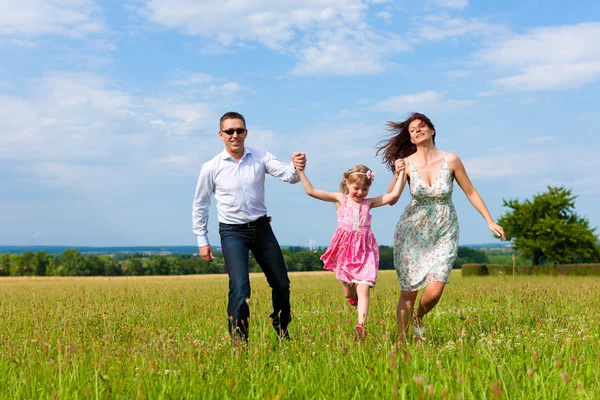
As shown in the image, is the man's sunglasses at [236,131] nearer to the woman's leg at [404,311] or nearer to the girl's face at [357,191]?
the girl's face at [357,191]

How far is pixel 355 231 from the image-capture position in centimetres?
713

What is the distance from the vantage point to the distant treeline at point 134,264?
195 feet

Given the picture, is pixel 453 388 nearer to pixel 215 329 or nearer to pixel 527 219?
pixel 215 329

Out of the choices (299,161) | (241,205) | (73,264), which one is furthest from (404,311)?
(73,264)

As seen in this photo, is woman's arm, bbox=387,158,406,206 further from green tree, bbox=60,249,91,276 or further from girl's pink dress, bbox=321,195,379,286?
green tree, bbox=60,249,91,276

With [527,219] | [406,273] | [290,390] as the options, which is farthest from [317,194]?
[527,219]

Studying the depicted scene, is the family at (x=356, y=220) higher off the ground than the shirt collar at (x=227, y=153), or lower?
lower

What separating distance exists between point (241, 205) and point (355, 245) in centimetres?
151

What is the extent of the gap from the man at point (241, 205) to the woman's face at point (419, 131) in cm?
133

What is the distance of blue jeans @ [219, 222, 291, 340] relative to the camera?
21.0 feet

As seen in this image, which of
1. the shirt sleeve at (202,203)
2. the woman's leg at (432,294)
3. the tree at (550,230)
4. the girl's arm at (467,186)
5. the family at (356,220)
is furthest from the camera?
the tree at (550,230)

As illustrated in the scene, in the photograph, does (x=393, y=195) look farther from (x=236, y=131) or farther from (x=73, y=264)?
(x=73, y=264)

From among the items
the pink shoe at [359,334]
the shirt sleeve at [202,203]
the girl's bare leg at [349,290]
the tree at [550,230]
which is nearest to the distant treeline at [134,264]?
the tree at [550,230]

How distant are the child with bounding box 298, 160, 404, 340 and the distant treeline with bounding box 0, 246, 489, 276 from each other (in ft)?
138
